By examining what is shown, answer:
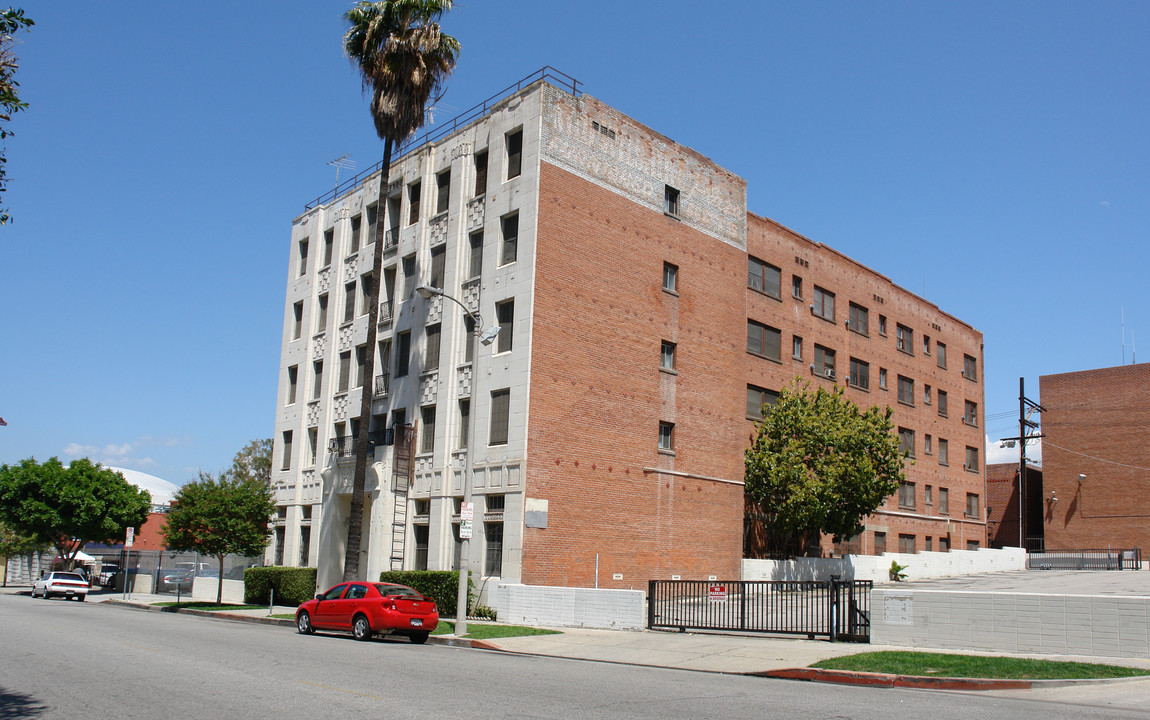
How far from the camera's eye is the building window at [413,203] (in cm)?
3981

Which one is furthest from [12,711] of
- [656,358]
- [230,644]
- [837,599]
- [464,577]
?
[656,358]

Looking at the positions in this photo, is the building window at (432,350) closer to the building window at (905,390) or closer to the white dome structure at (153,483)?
the building window at (905,390)

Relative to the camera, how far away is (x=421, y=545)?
35.9 m

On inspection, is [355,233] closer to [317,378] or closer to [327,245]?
[327,245]

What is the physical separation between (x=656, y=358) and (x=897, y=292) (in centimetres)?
2376

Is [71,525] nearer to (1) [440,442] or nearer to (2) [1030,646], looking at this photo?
(1) [440,442]

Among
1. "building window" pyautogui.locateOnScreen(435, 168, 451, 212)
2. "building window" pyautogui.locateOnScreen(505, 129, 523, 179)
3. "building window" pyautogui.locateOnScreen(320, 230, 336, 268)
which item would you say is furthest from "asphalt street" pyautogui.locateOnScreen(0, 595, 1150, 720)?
"building window" pyautogui.locateOnScreen(320, 230, 336, 268)

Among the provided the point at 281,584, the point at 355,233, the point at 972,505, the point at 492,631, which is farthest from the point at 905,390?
the point at 492,631

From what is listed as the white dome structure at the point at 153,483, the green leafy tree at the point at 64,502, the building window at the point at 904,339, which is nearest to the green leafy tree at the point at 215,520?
the green leafy tree at the point at 64,502

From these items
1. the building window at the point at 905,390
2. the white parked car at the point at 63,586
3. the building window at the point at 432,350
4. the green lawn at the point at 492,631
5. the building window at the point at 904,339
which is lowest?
the white parked car at the point at 63,586

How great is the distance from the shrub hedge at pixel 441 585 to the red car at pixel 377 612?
656cm

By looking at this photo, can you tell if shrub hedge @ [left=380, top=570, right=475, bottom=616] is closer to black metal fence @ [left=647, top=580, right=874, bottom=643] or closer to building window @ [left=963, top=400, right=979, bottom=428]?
black metal fence @ [left=647, top=580, right=874, bottom=643]

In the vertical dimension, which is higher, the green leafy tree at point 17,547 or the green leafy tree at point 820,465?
the green leafy tree at point 820,465

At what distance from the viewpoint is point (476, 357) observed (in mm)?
27562
